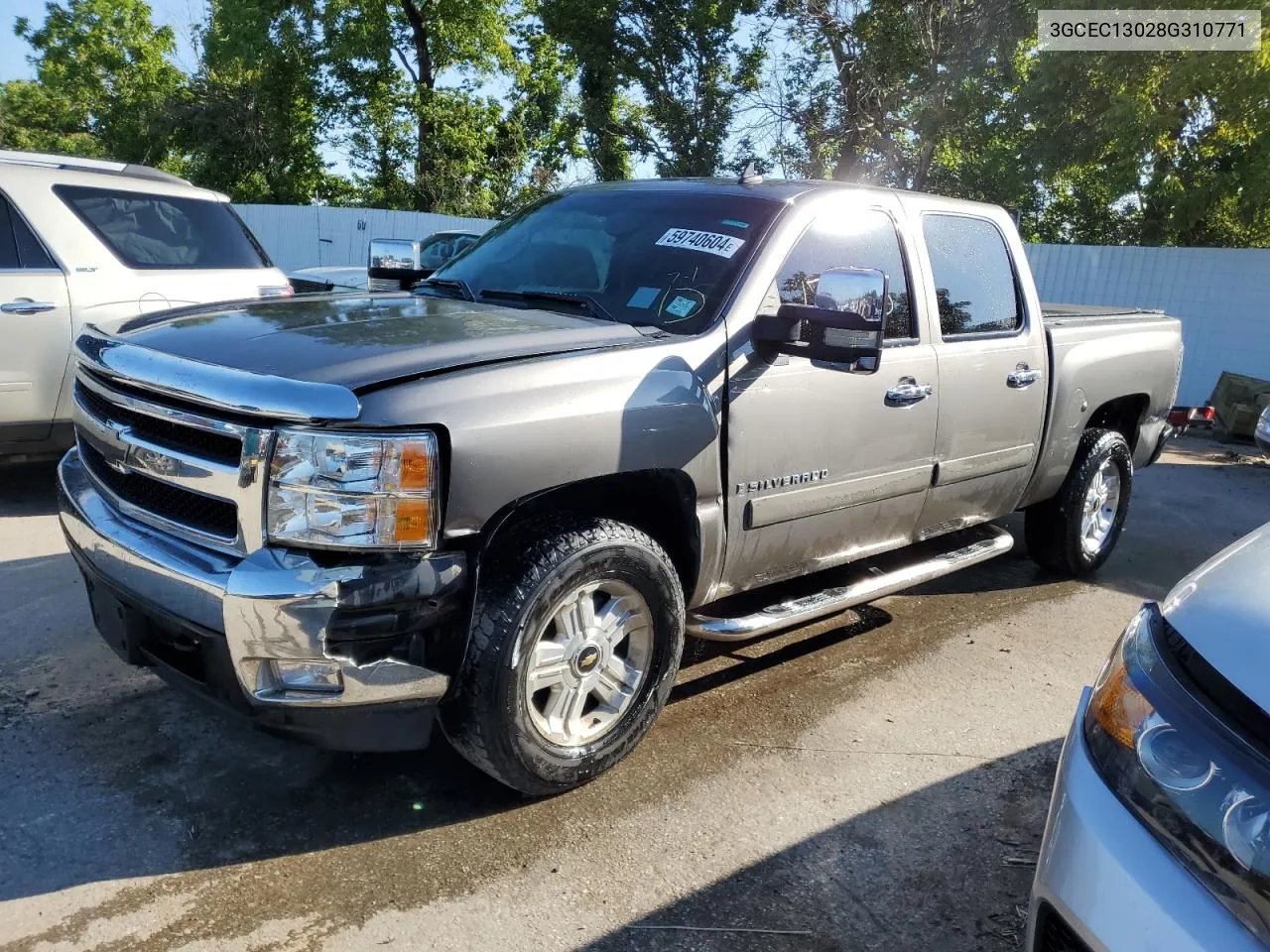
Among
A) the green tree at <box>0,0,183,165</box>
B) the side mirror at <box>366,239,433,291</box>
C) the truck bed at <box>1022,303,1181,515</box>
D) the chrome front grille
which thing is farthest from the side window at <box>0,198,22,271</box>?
the green tree at <box>0,0,183,165</box>

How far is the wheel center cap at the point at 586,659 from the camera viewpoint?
3076 millimetres

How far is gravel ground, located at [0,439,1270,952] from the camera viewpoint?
8.53 ft

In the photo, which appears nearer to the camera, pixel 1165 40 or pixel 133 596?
pixel 133 596

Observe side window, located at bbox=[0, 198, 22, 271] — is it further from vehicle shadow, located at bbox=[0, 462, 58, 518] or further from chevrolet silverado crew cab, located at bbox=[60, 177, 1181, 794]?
chevrolet silverado crew cab, located at bbox=[60, 177, 1181, 794]

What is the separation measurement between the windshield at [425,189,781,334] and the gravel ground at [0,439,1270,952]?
4.94 feet

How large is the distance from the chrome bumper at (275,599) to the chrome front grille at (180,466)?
74 mm

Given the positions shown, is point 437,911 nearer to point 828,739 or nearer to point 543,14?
point 828,739

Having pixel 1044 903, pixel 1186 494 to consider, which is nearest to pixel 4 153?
pixel 1044 903

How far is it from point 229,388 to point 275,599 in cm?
56

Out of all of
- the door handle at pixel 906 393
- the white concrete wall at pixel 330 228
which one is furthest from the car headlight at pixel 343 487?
the white concrete wall at pixel 330 228

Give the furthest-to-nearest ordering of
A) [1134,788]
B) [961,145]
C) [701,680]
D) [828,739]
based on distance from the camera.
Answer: [961,145]
[701,680]
[828,739]
[1134,788]

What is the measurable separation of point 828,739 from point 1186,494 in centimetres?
627

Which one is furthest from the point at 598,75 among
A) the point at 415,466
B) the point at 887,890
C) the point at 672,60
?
the point at 887,890

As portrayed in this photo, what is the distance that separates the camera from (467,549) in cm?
274
